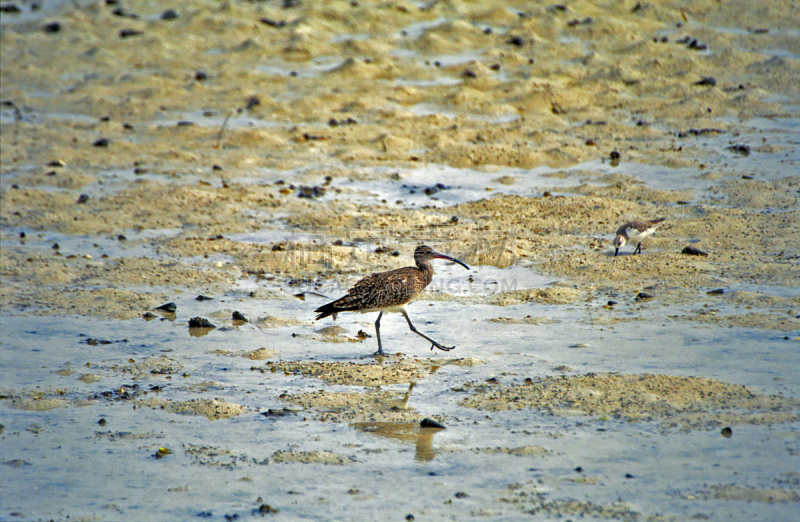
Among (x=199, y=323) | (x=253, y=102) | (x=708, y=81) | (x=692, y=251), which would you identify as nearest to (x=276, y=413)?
(x=199, y=323)

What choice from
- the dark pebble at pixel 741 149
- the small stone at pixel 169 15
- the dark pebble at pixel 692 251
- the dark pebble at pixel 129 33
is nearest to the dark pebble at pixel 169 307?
the dark pebble at pixel 692 251

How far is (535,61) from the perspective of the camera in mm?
18609

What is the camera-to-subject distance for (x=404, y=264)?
9938 millimetres

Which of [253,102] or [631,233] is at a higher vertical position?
[253,102]

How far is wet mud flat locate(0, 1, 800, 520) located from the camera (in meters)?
5.53

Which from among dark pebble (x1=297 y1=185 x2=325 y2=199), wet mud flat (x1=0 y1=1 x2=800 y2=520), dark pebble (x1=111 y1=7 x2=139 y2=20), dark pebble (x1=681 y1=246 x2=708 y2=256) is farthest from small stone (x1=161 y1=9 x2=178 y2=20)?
dark pebble (x1=681 y1=246 x2=708 y2=256)

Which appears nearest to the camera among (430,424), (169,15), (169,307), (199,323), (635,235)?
(430,424)

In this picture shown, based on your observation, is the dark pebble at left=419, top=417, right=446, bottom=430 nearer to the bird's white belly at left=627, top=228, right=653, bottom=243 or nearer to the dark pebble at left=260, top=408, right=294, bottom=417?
the dark pebble at left=260, top=408, right=294, bottom=417

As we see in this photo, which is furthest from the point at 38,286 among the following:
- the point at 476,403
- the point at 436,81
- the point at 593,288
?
the point at 436,81

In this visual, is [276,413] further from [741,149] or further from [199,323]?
[741,149]

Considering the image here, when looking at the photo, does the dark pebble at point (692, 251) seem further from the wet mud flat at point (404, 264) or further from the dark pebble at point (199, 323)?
the dark pebble at point (199, 323)

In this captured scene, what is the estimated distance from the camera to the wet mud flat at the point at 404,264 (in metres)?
5.53

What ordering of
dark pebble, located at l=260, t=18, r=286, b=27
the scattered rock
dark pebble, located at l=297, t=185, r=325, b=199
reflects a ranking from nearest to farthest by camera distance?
the scattered rock → dark pebble, located at l=297, t=185, r=325, b=199 → dark pebble, located at l=260, t=18, r=286, b=27

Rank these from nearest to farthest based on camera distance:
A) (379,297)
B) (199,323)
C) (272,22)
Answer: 1. (379,297)
2. (199,323)
3. (272,22)
